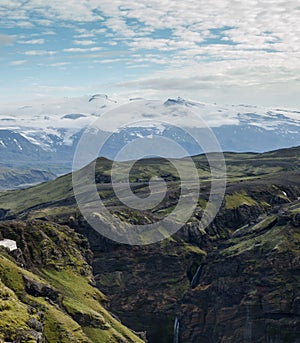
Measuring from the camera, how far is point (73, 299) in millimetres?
198250

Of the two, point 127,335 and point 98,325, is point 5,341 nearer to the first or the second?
point 98,325

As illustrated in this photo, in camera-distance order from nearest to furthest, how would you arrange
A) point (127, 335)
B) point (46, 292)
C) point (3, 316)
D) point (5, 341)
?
point (5, 341) < point (3, 316) < point (46, 292) < point (127, 335)

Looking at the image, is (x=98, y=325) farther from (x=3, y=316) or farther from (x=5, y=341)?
(x=5, y=341)

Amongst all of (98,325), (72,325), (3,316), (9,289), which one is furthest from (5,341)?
(98,325)

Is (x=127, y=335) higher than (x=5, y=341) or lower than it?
lower

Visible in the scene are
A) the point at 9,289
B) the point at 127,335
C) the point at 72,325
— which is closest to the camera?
the point at 9,289

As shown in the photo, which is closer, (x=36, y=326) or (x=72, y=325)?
(x=36, y=326)

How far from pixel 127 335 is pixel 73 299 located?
23692 millimetres

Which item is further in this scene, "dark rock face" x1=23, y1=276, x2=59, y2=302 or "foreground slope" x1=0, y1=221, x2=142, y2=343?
"dark rock face" x1=23, y1=276, x2=59, y2=302

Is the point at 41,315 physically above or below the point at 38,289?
above

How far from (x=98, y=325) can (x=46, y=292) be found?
70.6ft

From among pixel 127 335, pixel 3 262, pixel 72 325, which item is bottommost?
pixel 127 335

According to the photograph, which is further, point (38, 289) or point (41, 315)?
point (38, 289)

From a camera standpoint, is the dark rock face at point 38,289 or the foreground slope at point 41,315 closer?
Answer: the foreground slope at point 41,315
